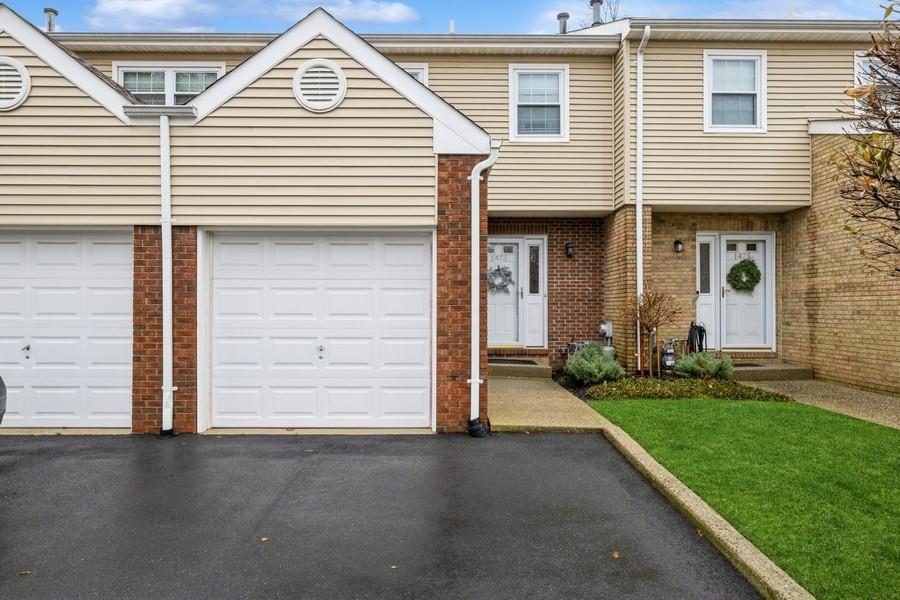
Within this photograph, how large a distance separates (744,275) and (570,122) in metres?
4.58

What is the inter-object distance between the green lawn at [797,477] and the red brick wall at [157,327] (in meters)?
5.08

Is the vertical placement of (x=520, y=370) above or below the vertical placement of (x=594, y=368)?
below

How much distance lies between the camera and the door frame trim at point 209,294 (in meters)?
6.98

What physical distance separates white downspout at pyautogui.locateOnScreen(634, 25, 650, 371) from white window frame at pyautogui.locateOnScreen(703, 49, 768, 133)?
1.21 m

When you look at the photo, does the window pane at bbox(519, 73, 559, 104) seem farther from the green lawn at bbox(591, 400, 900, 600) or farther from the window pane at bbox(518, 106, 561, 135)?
the green lawn at bbox(591, 400, 900, 600)

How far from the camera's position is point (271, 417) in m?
7.22

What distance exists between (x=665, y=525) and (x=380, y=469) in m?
2.58

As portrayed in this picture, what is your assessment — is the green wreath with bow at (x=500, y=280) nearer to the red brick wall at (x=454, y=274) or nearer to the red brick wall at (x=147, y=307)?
the red brick wall at (x=454, y=274)

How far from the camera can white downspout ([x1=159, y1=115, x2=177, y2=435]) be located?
6.82 m

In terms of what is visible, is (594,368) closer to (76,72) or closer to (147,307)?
(147,307)

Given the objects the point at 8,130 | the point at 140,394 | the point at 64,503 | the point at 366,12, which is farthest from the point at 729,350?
the point at 366,12

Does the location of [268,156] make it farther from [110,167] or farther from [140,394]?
[140,394]

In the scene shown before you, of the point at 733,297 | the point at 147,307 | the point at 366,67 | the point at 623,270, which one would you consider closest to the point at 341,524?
the point at 147,307

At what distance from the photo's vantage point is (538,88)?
1141 cm
